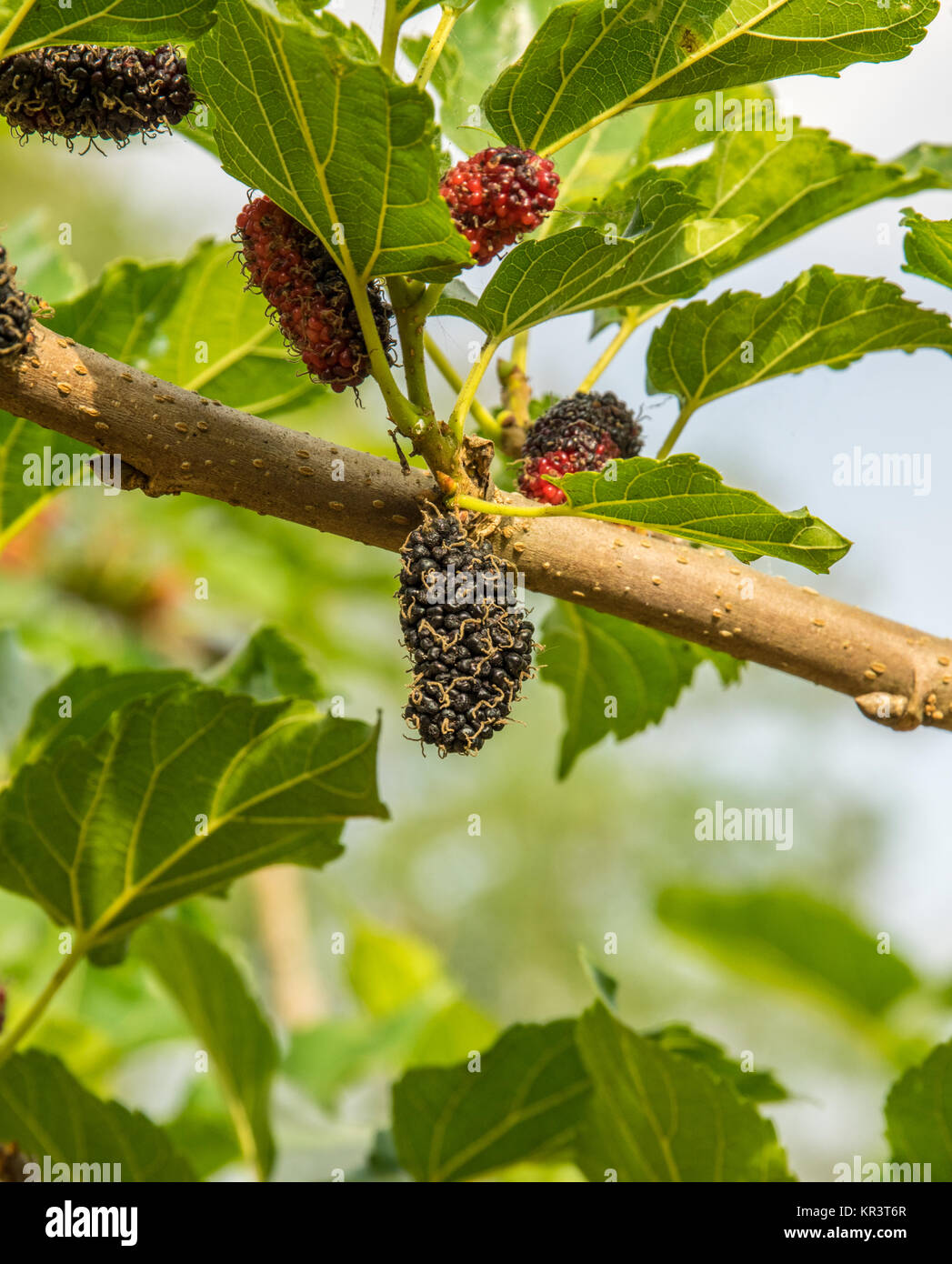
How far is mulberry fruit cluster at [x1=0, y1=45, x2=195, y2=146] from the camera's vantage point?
21.5 inches

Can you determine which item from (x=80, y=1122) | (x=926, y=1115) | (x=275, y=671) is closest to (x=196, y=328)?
(x=275, y=671)

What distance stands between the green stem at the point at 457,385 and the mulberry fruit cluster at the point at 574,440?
0.05 meters

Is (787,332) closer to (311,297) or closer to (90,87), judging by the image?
(311,297)

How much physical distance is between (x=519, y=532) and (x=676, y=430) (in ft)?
0.71

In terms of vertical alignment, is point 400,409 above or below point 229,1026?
above

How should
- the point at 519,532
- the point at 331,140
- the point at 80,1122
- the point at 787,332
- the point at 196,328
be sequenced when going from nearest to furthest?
the point at 331,140
the point at 519,532
the point at 787,332
the point at 80,1122
the point at 196,328

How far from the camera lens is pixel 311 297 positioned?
55 centimetres

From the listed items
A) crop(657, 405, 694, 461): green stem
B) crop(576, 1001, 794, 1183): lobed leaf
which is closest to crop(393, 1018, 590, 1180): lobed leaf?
crop(576, 1001, 794, 1183): lobed leaf

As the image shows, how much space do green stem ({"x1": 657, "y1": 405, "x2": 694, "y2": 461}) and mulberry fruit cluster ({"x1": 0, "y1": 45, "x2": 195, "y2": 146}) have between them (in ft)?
1.25

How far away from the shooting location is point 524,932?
8969 mm

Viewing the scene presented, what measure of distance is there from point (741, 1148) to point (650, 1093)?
72mm

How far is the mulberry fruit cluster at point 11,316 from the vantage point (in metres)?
0.53
